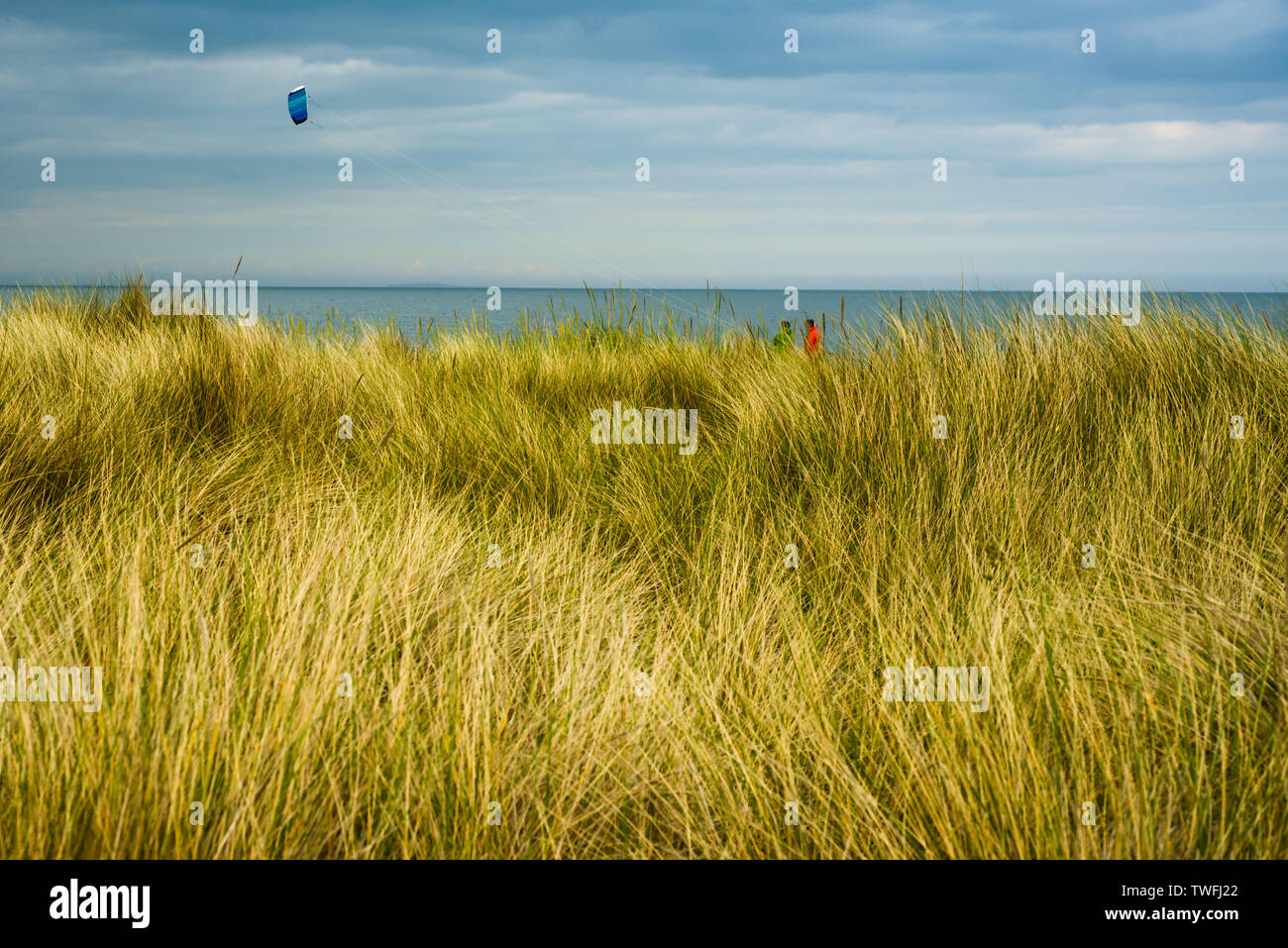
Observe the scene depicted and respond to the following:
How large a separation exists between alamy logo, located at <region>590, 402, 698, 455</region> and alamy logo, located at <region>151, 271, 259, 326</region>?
3221 millimetres

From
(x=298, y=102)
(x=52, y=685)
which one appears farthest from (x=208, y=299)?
(x=52, y=685)

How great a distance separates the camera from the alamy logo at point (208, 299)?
6.05 metres

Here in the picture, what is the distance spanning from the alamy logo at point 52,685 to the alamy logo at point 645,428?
2.35 m

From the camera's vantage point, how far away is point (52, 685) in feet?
5.44

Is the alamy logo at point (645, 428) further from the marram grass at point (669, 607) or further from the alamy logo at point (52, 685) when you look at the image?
the alamy logo at point (52, 685)

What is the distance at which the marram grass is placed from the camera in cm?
149

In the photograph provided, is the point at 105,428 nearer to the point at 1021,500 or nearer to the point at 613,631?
the point at 613,631

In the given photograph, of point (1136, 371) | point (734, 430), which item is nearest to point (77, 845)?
point (734, 430)

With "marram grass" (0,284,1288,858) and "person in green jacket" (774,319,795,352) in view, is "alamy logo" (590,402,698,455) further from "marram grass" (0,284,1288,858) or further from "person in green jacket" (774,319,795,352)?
"person in green jacket" (774,319,795,352)

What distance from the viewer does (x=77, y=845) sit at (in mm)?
1346
